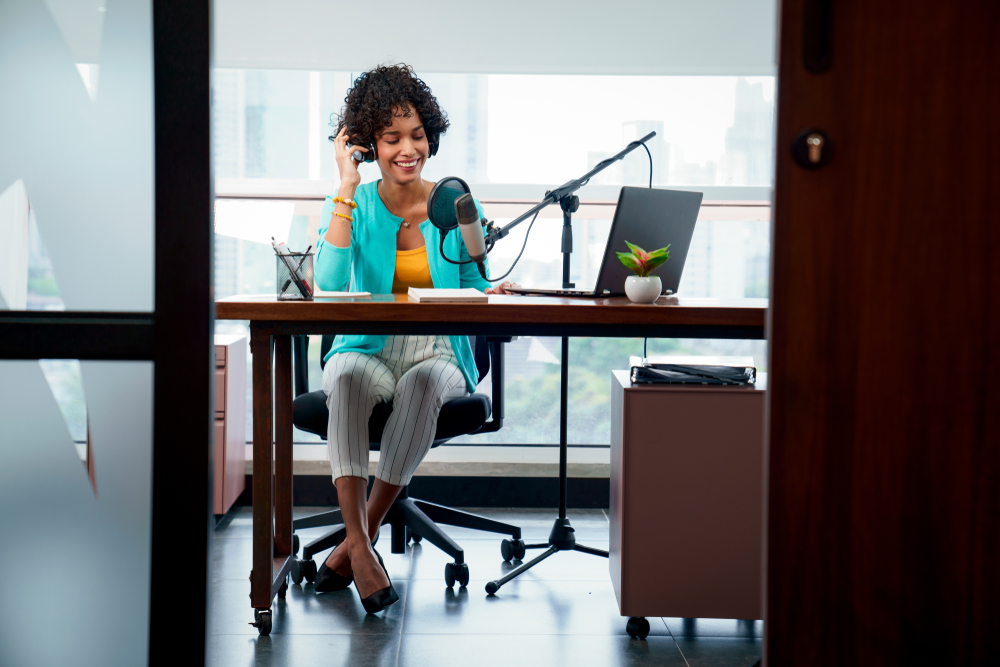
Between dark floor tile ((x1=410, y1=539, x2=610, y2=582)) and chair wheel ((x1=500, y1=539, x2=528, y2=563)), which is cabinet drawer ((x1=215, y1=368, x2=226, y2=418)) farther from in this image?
chair wheel ((x1=500, y1=539, x2=528, y2=563))

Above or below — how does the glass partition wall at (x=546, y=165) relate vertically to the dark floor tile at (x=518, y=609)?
above

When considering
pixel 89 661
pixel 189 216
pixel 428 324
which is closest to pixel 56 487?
pixel 89 661

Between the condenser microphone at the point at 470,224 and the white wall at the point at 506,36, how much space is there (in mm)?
1502

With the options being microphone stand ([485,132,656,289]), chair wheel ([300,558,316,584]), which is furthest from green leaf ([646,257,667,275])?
chair wheel ([300,558,316,584])

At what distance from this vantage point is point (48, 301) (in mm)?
813

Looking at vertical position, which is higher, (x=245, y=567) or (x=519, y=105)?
(x=519, y=105)

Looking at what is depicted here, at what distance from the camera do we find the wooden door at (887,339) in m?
0.84

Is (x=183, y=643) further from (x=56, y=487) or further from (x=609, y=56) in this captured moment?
(x=609, y=56)

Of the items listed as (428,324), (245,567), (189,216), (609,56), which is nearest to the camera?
(189,216)

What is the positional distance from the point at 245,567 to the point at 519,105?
206 centimetres

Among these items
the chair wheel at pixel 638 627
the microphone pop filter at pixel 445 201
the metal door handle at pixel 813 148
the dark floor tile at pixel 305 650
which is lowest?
the dark floor tile at pixel 305 650

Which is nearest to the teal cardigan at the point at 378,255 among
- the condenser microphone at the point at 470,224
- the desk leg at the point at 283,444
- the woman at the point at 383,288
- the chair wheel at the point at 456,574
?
the woman at the point at 383,288

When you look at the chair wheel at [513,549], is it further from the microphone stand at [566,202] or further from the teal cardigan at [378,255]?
the microphone stand at [566,202]

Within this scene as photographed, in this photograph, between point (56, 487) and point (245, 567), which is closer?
point (56, 487)
